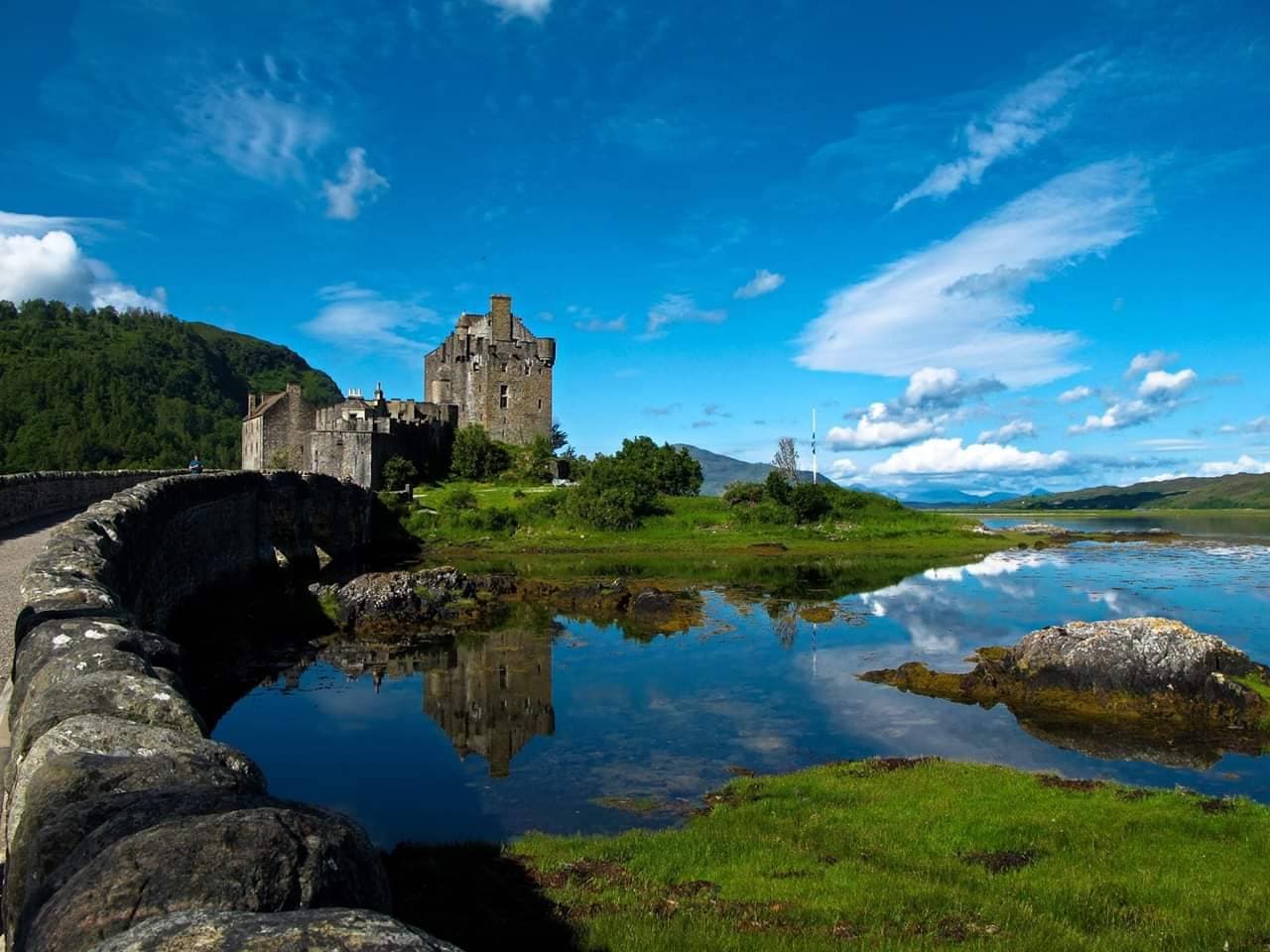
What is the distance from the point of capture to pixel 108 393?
110750 millimetres

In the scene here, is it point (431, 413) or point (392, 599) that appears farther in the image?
point (431, 413)

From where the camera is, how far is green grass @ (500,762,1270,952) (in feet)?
28.8

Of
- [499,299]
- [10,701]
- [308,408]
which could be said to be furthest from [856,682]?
[499,299]

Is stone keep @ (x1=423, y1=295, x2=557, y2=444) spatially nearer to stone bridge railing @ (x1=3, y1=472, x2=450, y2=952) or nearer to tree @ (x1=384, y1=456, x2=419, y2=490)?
tree @ (x1=384, y1=456, x2=419, y2=490)

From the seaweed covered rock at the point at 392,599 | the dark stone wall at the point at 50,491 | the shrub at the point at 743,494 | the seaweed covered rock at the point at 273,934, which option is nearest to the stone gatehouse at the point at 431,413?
the shrub at the point at 743,494

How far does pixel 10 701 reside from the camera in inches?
331

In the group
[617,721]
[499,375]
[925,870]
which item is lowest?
[617,721]

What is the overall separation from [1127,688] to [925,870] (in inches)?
491

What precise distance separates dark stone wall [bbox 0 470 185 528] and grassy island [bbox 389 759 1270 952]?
2140cm

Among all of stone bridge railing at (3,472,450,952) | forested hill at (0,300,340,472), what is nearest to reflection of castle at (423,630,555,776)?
stone bridge railing at (3,472,450,952)

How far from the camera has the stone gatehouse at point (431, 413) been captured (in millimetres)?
60500

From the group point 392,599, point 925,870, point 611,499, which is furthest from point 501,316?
point 925,870

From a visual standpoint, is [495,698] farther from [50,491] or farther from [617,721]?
[50,491]

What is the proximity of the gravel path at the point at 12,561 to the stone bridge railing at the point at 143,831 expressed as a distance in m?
2.54
